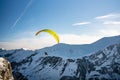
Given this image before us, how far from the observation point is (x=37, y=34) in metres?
72.5

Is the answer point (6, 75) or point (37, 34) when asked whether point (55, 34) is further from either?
point (6, 75)

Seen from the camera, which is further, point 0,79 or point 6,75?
point 6,75

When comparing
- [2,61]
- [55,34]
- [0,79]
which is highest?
[55,34]

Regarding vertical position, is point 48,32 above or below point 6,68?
above

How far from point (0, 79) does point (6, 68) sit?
9.60 m

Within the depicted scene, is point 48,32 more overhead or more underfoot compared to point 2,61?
more overhead

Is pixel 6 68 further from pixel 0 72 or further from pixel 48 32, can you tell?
pixel 48 32

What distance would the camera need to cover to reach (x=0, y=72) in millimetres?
71875

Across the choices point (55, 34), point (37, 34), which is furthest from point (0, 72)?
point (55, 34)

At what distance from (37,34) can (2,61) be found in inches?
593

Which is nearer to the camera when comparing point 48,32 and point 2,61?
point 48,32

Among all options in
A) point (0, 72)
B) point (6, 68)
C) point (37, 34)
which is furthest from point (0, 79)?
point (37, 34)

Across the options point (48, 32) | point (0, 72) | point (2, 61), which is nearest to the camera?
point (48, 32)

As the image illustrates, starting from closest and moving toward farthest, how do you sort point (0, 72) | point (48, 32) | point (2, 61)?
1. point (48, 32)
2. point (0, 72)
3. point (2, 61)
